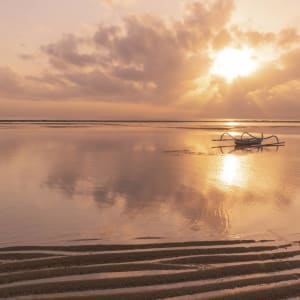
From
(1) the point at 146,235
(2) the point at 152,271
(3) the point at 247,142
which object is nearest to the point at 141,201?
(1) the point at 146,235

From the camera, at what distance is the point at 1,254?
23.3ft

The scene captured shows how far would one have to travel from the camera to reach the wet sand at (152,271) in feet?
18.2

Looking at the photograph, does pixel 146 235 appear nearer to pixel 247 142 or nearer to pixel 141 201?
pixel 141 201

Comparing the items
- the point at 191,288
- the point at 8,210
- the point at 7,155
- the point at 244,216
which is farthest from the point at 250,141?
the point at 191,288

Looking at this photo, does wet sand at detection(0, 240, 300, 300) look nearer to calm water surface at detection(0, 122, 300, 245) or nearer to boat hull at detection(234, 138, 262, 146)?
calm water surface at detection(0, 122, 300, 245)

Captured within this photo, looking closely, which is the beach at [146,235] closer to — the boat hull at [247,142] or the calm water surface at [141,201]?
the calm water surface at [141,201]

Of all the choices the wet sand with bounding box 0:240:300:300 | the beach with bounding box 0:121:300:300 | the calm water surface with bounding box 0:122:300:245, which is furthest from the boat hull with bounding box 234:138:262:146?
the wet sand with bounding box 0:240:300:300

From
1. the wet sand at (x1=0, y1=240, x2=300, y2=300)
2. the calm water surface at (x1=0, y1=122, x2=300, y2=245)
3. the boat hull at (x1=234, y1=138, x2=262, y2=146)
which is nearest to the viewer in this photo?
the wet sand at (x1=0, y1=240, x2=300, y2=300)

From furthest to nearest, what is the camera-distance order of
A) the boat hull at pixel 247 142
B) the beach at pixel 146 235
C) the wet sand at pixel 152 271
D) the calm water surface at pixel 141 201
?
the boat hull at pixel 247 142 < the calm water surface at pixel 141 201 < the beach at pixel 146 235 < the wet sand at pixel 152 271

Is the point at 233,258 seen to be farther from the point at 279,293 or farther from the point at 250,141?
the point at 250,141

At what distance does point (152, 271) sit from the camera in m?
6.32

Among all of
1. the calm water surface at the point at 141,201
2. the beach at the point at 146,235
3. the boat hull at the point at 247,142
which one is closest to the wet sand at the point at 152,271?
the beach at the point at 146,235

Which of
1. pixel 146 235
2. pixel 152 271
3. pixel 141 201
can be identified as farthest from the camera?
pixel 141 201

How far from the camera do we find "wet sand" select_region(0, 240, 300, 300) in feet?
18.2
